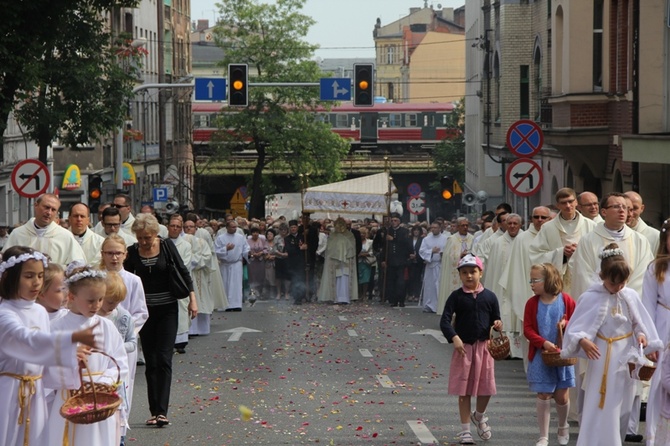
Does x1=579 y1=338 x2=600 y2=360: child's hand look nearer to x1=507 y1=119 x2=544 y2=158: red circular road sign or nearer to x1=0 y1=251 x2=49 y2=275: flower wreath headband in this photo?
x1=0 y1=251 x2=49 y2=275: flower wreath headband

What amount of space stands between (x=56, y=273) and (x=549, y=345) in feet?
14.3

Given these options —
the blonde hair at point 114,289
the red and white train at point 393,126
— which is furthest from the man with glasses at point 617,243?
the red and white train at point 393,126

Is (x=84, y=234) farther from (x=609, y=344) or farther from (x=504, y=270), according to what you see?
(x=609, y=344)

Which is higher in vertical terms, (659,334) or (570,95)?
(570,95)

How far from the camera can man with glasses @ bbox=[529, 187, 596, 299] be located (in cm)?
1452

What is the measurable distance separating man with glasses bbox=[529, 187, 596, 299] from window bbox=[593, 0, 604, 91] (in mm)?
17413

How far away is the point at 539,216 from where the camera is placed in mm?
16156

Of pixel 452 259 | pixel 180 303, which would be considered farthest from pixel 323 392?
pixel 452 259

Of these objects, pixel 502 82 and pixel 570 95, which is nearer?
pixel 570 95

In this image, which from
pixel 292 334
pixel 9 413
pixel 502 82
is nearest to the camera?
pixel 9 413

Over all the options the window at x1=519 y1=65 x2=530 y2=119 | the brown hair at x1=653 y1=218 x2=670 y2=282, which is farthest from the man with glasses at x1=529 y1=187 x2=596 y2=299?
the window at x1=519 y1=65 x2=530 y2=119

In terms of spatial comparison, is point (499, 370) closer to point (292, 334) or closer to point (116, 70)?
point (292, 334)

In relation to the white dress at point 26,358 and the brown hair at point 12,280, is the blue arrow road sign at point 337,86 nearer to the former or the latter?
the white dress at point 26,358

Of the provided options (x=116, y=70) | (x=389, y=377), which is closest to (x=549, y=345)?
(x=389, y=377)
